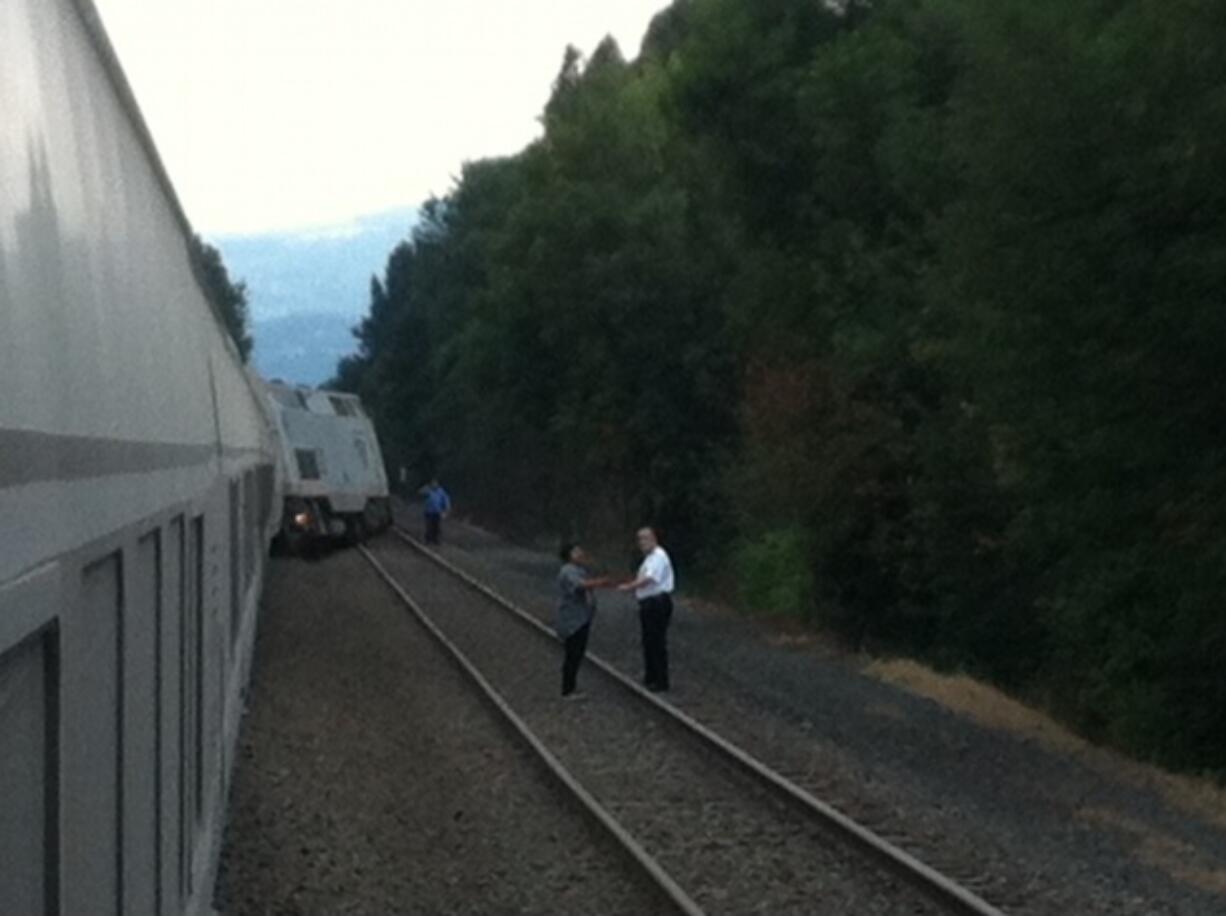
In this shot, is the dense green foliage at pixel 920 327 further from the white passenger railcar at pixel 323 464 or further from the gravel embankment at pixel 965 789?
the white passenger railcar at pixel 323 464

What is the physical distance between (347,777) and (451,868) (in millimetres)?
4660

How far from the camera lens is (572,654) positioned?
83.0 feet

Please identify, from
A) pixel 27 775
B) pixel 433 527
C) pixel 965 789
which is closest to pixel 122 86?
→ pixel 27 775

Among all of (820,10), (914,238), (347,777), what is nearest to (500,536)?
(820,10)

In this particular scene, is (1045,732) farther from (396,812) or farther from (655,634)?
(396,812)

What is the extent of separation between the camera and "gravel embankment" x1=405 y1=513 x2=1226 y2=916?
14.9 metres

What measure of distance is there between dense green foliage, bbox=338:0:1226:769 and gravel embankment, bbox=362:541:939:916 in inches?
215

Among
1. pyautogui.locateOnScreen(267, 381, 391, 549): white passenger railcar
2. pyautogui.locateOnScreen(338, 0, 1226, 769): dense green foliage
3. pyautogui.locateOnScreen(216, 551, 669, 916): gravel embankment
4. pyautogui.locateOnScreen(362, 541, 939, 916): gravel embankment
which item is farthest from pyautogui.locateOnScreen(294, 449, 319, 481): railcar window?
pyautogui.locateOnScreen(362, 541, 939, 916): gravel embankment

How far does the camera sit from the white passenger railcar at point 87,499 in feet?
9.60

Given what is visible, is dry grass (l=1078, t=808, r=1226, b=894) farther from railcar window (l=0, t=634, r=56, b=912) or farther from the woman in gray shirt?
railcar window (l=0, t=634, r=56, b=912)

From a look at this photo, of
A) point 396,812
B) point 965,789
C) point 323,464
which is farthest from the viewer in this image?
point 323,464

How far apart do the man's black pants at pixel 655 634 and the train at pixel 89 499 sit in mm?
17622

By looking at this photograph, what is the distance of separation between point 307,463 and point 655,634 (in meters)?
27.9

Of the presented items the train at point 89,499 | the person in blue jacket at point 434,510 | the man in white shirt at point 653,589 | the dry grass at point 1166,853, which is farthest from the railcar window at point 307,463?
the train at point 89,499
